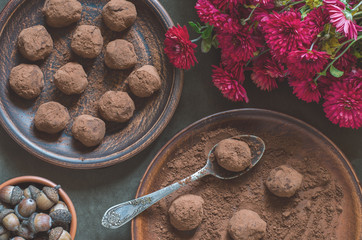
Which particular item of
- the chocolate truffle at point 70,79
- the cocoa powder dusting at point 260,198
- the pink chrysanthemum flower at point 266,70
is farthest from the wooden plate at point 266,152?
the chocolate truffle at point 70,79

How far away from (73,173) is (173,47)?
585mm

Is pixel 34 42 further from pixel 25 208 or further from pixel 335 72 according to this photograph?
pixel 335 72

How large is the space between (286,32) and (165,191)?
636 millimetres

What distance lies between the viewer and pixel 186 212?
48.3 inches

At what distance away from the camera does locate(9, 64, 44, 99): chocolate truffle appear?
1.25 meters

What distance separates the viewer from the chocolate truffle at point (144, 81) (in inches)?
49.8

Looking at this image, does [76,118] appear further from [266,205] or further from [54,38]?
[266,205]

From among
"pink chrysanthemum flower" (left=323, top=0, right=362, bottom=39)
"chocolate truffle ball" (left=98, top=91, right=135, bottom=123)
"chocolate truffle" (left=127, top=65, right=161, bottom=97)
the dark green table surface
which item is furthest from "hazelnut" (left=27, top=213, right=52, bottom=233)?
"pink chrysanthemum flower" (left=323, top=0, right=362, bottom=39)

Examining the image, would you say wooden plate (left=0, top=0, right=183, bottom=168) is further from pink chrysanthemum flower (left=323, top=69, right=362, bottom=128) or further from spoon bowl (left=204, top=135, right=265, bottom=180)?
pink chrysanthemum flower (left=323, top=69, right=362, bottom=128)

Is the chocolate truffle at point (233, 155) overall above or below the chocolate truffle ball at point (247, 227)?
above

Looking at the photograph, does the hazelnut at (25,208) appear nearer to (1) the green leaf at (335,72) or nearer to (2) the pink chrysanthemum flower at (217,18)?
(2) the pink chrysanthemum flower at (217,18)

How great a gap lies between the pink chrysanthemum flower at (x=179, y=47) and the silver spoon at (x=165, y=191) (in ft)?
1.06

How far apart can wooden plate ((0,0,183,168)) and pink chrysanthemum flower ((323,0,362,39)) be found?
534mm

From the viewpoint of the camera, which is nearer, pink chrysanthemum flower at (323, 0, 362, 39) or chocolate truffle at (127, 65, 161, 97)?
pink chrysanthemum flower at (323, 0, 362, 39)
